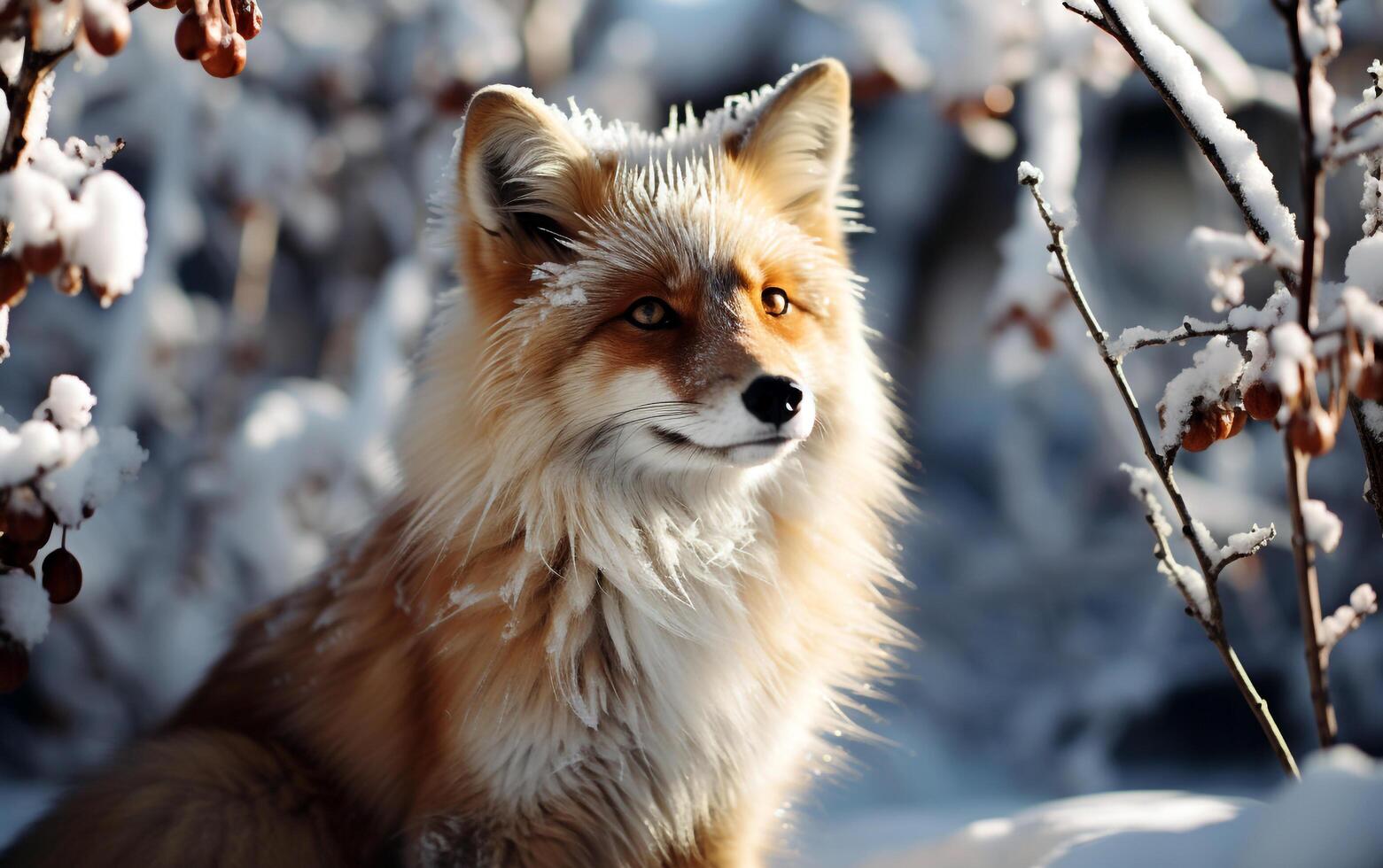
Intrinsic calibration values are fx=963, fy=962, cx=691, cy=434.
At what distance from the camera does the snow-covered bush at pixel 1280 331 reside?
3.66ft

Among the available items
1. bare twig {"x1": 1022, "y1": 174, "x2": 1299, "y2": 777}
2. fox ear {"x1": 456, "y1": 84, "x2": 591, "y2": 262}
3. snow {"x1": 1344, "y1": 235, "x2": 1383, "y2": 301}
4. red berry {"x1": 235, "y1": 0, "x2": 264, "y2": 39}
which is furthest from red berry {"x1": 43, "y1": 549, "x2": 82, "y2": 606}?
snow {"x1": 1344, "y1": 235, "x2": 1383, "y2": 301}

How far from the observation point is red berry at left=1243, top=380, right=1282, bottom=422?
1367 millimetres

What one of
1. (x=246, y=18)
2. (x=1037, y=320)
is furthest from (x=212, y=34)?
(x=1037, y=320)

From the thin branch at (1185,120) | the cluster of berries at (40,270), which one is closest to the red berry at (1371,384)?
the thin branch at (1185,120)

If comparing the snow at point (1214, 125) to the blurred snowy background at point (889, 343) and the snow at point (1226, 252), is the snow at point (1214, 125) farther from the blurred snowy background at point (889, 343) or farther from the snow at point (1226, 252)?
the blurred snowy background at point (889, 343)

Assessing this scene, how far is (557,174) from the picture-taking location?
6.91ft

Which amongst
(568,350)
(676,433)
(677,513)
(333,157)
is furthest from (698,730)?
(333,157)

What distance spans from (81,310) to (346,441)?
2132mm

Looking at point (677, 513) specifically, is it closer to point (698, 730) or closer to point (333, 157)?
point (698, 730)

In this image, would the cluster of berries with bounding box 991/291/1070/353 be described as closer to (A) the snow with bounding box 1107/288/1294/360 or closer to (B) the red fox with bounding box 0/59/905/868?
(B) the red fox with bounding box 0/59/905/868

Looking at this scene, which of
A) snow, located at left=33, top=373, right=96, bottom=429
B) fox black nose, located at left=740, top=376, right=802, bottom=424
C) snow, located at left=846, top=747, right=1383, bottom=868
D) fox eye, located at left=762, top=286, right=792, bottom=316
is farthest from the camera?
fox eye, located at left=762, top=286, right=792, bottom=316

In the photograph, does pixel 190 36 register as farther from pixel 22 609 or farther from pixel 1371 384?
pixel 1371 384

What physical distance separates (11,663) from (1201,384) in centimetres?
177

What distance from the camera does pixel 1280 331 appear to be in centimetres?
111
